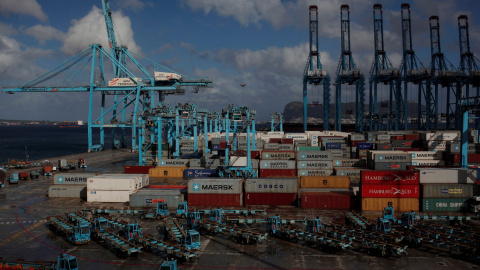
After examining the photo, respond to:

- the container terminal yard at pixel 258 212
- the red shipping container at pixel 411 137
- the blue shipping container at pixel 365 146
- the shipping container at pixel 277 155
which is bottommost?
the container terminal yard at pixel 258 212

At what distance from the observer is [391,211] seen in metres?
27.6

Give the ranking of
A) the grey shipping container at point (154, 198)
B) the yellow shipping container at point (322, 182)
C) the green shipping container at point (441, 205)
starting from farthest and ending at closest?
1. the yellow shipping container at point (322, 182)
2. the grey shipping container at point (154, 198)
3. the green shipping container at point (441, 205)

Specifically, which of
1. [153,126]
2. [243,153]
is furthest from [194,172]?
[153,126]

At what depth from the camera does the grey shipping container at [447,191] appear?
104 ft

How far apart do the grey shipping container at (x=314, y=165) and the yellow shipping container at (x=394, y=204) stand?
12.8m

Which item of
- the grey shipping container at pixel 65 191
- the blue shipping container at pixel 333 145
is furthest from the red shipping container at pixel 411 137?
the grey shipping container at pixel 65 191

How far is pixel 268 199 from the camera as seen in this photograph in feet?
114

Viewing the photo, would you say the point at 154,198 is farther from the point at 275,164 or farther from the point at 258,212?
the point at 275,164

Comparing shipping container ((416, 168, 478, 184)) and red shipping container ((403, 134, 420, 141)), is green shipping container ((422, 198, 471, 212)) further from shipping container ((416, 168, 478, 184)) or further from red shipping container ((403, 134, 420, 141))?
red shipping container ((403, 134, 420, 141))

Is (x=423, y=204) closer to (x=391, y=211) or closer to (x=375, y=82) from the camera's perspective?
(x=391, y=211)

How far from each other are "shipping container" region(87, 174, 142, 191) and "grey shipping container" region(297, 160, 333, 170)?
19.7m

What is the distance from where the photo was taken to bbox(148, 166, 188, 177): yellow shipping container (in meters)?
52.0

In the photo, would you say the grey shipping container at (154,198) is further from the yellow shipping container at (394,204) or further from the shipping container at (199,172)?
the yellow shipping container at (394,204)

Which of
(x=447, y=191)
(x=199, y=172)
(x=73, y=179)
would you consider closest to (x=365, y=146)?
(x=447, y=191)
